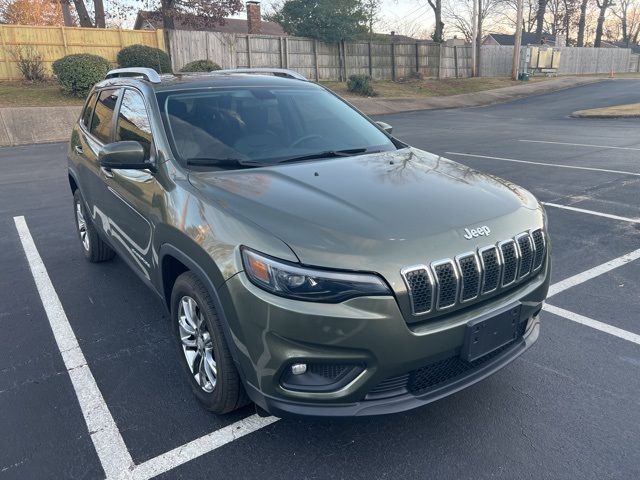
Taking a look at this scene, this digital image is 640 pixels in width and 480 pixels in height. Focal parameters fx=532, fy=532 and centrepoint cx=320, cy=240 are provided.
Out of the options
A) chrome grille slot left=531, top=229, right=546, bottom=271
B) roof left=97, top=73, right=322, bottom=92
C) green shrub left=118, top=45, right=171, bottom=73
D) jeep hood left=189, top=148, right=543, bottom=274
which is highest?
green shrub left=118, top=45, right=171, bottom=73

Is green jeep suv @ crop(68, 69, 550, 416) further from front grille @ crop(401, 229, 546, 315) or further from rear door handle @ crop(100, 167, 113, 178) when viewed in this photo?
rear door handle @ crop(100, 167, 113, 178)

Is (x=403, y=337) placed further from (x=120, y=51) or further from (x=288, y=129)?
(x=120, y=51)

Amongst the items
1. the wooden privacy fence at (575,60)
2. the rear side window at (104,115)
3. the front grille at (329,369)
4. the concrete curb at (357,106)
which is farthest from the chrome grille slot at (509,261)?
the wooden privacy fence at (575,60)

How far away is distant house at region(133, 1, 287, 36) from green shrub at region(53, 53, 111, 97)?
317 inches

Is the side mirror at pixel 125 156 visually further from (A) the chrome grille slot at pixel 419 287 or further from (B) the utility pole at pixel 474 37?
(B) the utility pole at pixel 474 37

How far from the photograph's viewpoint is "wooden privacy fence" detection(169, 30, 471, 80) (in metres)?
23.4

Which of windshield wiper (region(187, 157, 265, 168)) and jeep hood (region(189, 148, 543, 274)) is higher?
windshield wiper (region(187, 157, 265, 168))

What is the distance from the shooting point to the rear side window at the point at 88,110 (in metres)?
4.99

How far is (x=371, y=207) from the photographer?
264 centimetres

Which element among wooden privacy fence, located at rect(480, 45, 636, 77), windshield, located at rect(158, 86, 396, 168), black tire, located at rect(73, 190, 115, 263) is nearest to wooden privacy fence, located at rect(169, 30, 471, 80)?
wooden privacy fence, located at rect(480, 45, 636, 77)

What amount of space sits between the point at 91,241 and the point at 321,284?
3690 mm

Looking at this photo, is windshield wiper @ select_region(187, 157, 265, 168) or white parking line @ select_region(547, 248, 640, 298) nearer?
windshield wiper @ select_region(187, 157, 265, 168)

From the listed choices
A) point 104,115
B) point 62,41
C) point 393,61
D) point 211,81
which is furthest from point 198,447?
point 393,61

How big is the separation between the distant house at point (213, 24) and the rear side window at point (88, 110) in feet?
71.6
